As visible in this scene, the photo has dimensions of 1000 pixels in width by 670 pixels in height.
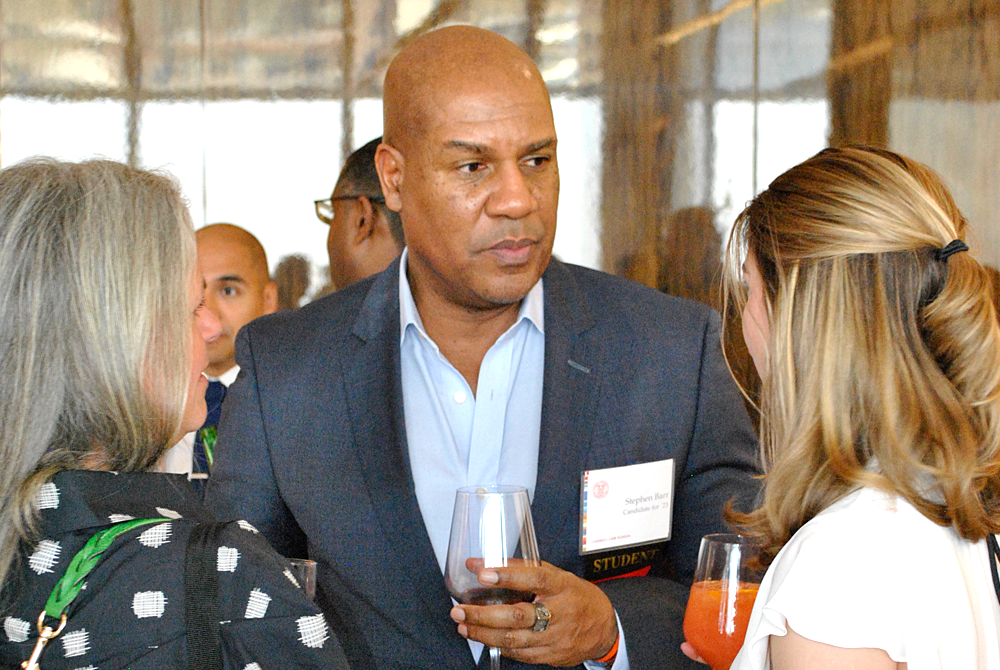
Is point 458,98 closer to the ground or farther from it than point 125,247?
farther from it

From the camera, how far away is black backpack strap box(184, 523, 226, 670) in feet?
3.72

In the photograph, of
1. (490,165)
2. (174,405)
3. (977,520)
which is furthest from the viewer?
(490,165)

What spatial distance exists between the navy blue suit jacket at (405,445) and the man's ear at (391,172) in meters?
0.16

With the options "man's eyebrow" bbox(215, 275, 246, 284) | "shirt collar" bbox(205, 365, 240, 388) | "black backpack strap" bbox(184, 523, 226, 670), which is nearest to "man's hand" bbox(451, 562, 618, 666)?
"black backpack strap" bbox(184, 523, 226, 670)

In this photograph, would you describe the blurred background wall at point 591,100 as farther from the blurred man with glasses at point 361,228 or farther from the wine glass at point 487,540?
the wine glass at point 487,540

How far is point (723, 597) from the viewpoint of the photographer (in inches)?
55.7

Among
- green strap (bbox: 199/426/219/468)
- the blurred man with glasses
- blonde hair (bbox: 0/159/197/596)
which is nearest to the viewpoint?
blonde hair (bbox: 0/159/197/596)

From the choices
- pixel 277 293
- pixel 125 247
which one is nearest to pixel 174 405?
pixel 125 247

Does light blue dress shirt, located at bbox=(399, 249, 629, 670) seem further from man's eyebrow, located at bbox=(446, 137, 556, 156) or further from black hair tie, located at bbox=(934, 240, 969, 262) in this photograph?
black hair tie, located at bbox=(934, 240, 969, 262)

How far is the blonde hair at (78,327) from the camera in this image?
1.22m

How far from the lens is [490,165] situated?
193 cm

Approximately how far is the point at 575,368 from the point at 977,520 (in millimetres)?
889

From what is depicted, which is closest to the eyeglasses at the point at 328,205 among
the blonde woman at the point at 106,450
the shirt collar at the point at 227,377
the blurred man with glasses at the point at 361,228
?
the blurred man with glasses at the point at 361,228

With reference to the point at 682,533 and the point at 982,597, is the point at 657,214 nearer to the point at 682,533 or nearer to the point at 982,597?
the point at 682,533
